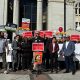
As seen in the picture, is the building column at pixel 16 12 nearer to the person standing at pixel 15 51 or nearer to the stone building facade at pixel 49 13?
the stone building facade at pixel 49 13

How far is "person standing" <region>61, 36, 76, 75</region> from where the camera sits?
2070 centimetres

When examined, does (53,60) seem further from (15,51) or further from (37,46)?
(15,51)

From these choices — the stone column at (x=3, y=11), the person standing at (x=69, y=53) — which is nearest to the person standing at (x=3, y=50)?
the person standing at (x=69, y=53)

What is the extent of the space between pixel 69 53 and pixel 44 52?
143 centimetres

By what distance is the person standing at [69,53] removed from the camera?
20.7 meters

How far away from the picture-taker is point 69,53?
2072 cm

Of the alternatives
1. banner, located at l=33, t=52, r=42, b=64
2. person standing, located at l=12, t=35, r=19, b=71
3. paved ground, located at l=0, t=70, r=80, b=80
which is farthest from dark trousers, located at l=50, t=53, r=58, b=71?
person standing, located at l=12, t=35, r=19, b=71

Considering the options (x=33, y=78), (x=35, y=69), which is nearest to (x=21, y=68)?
(x=35, y=69)

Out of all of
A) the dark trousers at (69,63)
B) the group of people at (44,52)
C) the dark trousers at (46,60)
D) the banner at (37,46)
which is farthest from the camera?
the dark trousers at (46,60)

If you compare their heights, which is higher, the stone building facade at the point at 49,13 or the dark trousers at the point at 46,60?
the stone building facade at the point at 49,13

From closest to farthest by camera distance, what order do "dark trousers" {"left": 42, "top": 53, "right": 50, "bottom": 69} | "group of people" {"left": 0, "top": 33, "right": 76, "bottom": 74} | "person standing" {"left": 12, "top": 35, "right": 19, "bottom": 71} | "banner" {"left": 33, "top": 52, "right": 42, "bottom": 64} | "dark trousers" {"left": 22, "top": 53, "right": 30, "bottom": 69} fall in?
"banner" {"left": 33, "top": 52, "right": 42, "bottom": 64} → "group of people" {"left": 0, "top": 33, "right": 76, "bottom": 74} → "person standing" {"left": 12, "top": 35, "right": 19, "bottom": 71} → "dark trousers" {"left": 22, "top": 53, "right": 30, "bottom": 69} → "dark trousers" {"left": 42, "top": 53, "right": 50, "bottom": 69}

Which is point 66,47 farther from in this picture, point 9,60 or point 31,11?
point 31,11

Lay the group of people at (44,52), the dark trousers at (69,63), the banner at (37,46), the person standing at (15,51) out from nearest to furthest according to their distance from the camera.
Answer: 1. the banner at (37,46)
2. the dark trousers at (69,63)
3. the group of people at (44,52)
4. the person standing at (15,51)

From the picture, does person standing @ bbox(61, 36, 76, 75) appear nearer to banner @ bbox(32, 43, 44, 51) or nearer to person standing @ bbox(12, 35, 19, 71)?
banner @ bbox(32, 43, 44, 51)
